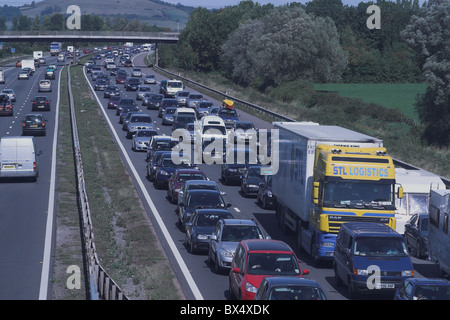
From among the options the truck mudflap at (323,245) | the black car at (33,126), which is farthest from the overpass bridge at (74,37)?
the truck mudflap at (323,245)

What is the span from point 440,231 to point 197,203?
28.9 feet

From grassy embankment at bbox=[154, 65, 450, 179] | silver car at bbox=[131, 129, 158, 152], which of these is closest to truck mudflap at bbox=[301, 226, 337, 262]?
grassy embankment at bbox=[154, 65, 450, 179]

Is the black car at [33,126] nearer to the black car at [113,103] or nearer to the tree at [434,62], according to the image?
the black car at [113,103]

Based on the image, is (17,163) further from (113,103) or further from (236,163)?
(113,103)

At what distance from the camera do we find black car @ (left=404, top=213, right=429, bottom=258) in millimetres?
24703

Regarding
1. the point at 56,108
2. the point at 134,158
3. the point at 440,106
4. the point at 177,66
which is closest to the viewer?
the point at 134,158

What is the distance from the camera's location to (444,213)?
22.0m

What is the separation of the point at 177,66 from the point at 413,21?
79704mm

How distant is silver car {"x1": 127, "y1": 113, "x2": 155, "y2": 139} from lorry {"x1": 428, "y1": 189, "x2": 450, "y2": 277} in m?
29.2

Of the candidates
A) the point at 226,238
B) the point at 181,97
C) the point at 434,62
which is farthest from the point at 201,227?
the point at 181,97

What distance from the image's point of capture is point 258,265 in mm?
17844

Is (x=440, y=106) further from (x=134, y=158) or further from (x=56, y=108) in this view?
(x=56, y=108)

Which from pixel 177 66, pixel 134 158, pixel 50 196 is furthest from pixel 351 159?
pixel 177 66

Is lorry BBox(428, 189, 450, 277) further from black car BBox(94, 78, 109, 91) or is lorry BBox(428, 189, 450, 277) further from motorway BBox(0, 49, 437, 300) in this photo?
black car BBox(94, 78, 109, 91)
